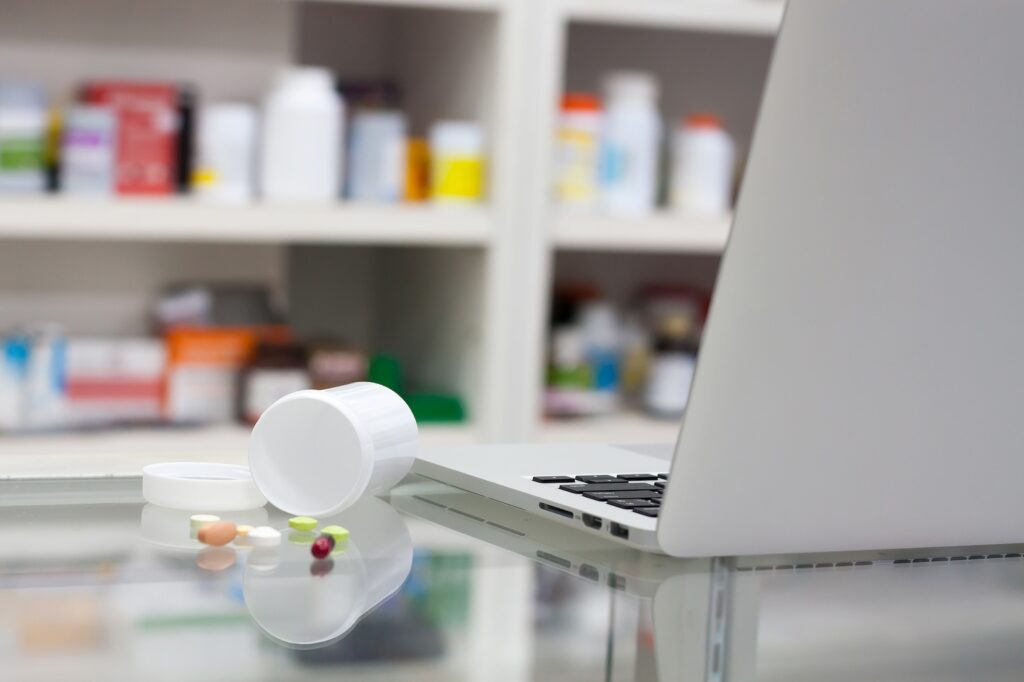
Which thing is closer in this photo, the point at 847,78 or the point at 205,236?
the point at 847,78

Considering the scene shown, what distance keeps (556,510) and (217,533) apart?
0.44 ft

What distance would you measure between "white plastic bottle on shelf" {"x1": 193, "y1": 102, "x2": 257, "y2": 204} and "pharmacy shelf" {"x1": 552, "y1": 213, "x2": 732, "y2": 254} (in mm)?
415

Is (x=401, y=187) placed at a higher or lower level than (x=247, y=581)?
higher

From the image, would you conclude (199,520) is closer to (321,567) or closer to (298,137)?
(321,567)

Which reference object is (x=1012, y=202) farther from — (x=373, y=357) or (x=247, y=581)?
(x=373, y=357)

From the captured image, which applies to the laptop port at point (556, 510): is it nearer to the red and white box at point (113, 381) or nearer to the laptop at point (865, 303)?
the laptop at point (865, 303)

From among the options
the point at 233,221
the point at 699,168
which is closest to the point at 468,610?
the point at 233,221

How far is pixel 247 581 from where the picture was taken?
435 mm

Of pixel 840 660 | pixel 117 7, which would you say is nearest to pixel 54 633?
pixel 840 660

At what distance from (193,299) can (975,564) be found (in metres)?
1.27

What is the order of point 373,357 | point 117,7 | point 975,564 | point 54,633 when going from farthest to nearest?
point 373,357
point 117,7
point 975,564
point 54,633

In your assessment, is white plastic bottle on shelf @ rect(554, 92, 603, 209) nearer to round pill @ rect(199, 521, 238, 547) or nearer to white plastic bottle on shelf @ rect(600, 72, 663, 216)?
white plastic bottle on shelf @ rect(600, 72, 663, 216)

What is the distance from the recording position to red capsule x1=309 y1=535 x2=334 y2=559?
46cm

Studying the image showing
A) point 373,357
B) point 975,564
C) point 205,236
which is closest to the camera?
point 975,564
